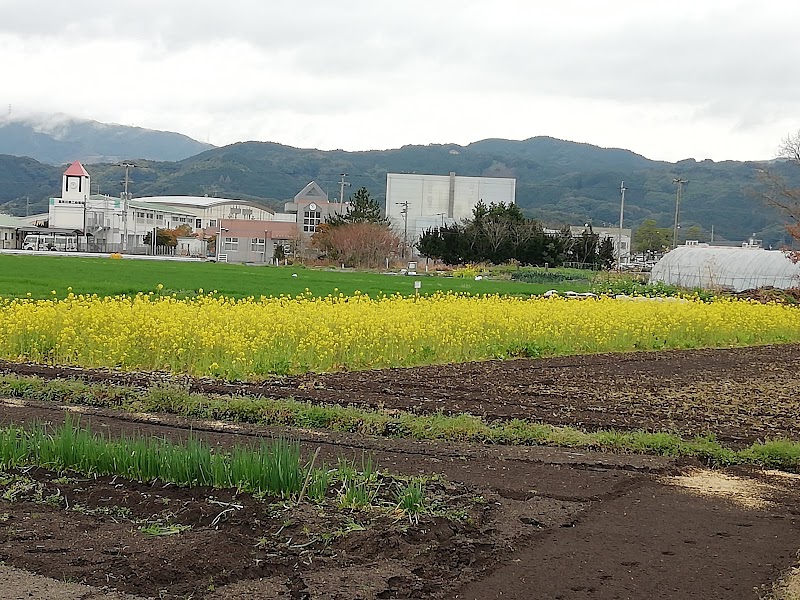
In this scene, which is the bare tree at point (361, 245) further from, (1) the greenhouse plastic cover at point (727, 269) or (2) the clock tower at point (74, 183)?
(2) the clock tower at point (74, 183)

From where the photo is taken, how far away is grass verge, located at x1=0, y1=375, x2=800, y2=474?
8.74 meters

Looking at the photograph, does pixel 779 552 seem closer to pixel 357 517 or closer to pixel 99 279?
pixel 357 517

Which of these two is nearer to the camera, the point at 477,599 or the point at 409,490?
the point at 477,599

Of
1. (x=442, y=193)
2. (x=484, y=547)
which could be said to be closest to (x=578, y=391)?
(x=484, y=547)

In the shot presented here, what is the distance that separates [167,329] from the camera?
14055 millimetres

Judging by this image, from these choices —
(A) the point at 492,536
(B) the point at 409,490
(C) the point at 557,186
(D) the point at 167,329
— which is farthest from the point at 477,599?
(C) the point at 557,186

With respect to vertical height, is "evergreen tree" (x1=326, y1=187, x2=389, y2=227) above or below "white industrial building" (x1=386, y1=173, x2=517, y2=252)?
below

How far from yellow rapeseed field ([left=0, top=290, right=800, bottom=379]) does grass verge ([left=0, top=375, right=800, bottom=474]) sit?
94.5 inches

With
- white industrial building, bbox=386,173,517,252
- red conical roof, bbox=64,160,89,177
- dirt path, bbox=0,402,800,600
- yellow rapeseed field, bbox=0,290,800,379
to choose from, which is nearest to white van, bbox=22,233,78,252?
red conical roof, bbox=64,160,89,177

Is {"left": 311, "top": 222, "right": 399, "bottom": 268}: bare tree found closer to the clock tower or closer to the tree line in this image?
the tree line

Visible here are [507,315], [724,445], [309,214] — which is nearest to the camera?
[724,445]

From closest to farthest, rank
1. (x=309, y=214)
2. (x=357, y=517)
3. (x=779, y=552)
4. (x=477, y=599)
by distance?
(x=477, y=599)
(x=779, y=552)
(x=357, y=517)
(x=309, y=214)

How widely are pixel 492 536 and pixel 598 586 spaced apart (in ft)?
3.11

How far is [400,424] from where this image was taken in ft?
30.8
